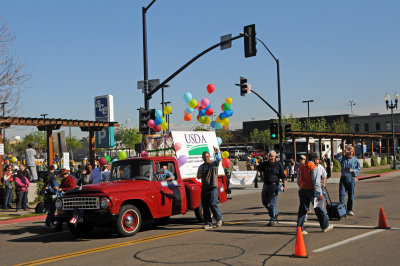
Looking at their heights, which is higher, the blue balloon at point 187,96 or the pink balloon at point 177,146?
the blue balloon at point 187,96

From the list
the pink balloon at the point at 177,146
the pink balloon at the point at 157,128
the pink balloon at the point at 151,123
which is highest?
the pink balloon at the point at 151,123

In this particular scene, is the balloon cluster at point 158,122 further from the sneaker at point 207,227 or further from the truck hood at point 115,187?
the sneaker at point 207,227

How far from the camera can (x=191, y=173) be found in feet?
55.2

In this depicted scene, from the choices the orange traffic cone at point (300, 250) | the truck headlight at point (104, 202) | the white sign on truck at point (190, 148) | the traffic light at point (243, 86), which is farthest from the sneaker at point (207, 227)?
the traffic light at point (243, 86)

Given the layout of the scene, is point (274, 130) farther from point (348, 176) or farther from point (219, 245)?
point (219, 245)

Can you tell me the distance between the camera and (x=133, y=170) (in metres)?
11.2

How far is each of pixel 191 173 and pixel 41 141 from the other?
8466cm

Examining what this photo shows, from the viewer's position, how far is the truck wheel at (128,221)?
1004 centimetres

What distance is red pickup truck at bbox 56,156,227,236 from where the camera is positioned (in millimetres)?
9930

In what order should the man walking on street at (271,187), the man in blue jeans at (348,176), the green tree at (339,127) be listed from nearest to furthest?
the man walking on street at (271,187) < the man in blue jeans at (348,176) < the green tree at (339,127)

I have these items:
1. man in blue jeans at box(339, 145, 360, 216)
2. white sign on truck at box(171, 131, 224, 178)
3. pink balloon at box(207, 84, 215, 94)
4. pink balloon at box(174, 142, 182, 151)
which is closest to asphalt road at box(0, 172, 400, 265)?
man in blue jeans at box(339, 145, 360, 216)

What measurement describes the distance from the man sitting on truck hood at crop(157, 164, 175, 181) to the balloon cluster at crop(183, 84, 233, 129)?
8.10 m

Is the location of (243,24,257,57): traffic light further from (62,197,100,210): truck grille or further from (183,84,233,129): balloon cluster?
(62,197,100,210): truck grille

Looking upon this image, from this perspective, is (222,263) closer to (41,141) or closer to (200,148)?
(200,148)
